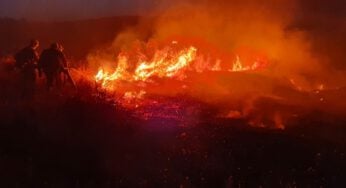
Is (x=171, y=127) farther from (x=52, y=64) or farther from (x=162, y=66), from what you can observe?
(x=162, y=66)

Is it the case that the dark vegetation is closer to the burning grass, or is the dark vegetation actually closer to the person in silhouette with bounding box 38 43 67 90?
the person in silhouette with bounding box 38 43 67 90

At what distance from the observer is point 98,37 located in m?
36.7

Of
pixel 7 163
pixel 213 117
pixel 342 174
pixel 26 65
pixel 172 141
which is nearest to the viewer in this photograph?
pixel 7 163

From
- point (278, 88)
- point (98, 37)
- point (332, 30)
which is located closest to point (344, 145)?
point (278, 88)

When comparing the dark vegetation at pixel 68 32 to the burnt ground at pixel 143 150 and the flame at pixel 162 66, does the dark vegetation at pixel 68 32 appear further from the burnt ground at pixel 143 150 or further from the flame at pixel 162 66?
the burnt ground at pixel 143 150

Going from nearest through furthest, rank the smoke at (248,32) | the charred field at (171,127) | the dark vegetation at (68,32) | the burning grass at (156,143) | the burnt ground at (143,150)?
1. the burnt ground at (143,150)
2. the burning grass at (156,143)
3. the charred field at (171,127)
4. the smoke at (248,32)
5. the dark vegetation at (68,32)

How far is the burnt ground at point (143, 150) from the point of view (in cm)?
1183

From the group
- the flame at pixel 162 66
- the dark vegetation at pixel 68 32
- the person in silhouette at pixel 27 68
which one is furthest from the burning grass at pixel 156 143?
the dark vegetation at pixel 68 32

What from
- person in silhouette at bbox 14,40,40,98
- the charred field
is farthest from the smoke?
person in silhouette at bbox 14,40,40,98

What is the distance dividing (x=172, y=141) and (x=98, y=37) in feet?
77.2

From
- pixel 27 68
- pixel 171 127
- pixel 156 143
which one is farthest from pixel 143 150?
pixel 27 68

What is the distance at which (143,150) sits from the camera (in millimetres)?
13148

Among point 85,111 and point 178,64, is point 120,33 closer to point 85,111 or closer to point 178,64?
point 178,64

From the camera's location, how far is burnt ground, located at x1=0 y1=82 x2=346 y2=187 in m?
11.8
